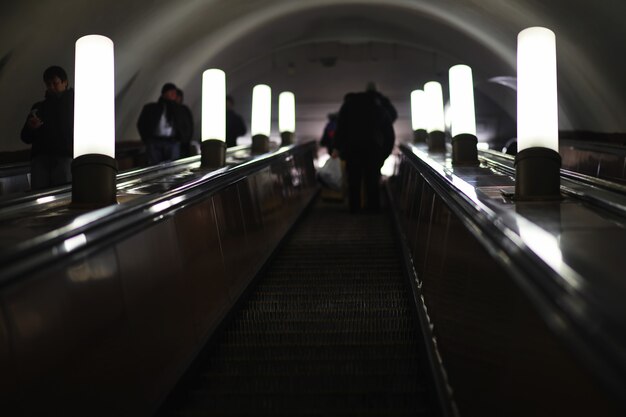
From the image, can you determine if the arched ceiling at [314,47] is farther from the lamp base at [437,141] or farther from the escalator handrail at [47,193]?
the escalator handrail at [47,193]

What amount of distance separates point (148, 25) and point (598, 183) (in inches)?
293

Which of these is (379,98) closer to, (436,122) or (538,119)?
(436,122)

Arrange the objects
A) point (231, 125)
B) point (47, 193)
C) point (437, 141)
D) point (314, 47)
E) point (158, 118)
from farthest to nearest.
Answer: point (314, 47)
point (231, 125)
point (437, 141)
point (158, 118)
point (47, 193)

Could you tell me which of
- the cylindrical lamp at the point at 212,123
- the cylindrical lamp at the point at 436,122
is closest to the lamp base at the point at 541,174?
the cylindrical lamp at the point at 212,123

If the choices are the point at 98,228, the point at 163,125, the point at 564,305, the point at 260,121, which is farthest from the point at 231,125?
the point at 564,305

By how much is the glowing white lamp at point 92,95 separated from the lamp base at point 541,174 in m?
1.96

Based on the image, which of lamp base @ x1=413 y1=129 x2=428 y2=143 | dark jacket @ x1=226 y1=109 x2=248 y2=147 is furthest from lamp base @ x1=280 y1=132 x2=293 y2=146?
lamp base @ x1=413 y1=129 x2=428 y2=143

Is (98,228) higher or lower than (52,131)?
lower

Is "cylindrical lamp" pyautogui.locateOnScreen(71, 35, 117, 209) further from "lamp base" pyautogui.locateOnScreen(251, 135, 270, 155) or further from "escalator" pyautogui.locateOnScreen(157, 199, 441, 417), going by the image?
"lamp base" pyautogui.locateOnScreen(251, 135, 270, 155)

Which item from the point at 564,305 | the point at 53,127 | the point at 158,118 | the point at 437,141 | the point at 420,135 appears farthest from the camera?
the point at 420,135

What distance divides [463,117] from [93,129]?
297cm

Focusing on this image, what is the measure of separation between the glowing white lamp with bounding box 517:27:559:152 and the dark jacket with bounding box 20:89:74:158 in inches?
137

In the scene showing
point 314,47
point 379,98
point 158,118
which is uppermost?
point 314,47

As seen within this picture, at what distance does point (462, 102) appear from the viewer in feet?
16.9
